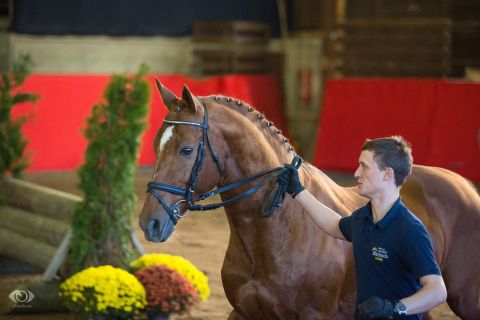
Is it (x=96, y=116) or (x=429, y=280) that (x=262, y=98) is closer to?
(x=96, y=116)

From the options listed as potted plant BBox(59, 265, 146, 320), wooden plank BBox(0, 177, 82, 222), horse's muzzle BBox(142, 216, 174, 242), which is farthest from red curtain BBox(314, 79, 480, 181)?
horse's muzzle BBox(142, 216, 174, 242)

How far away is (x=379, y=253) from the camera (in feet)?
11.4

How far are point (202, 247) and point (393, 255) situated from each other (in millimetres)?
6145

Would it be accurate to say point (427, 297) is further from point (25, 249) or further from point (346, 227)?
point (25, 249)

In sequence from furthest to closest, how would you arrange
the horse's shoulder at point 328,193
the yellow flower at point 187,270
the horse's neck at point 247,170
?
1. the yellow flower at point 187,270
2. the horse's shoulder at point 328,193
3. the horse's neck at point 247,170

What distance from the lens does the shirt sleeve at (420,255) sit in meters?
3.30

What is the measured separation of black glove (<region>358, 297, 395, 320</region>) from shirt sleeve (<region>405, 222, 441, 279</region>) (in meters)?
0.18

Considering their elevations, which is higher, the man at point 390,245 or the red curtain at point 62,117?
the man at point 390,245

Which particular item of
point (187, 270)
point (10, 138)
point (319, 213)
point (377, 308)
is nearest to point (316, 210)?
point (319, 213)

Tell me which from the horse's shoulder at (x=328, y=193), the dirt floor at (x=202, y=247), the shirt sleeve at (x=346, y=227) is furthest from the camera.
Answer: the dirt floor at (x=202, y=247)

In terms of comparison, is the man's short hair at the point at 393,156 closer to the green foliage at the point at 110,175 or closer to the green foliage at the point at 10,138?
the green foliage at the point at 110,175

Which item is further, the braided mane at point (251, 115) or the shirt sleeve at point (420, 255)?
the braided mane at point (251, 115)

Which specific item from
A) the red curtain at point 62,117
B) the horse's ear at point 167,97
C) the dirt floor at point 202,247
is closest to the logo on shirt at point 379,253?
the horse's ear at point 167,97

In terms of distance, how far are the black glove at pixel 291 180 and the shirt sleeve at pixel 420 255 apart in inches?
33.9
